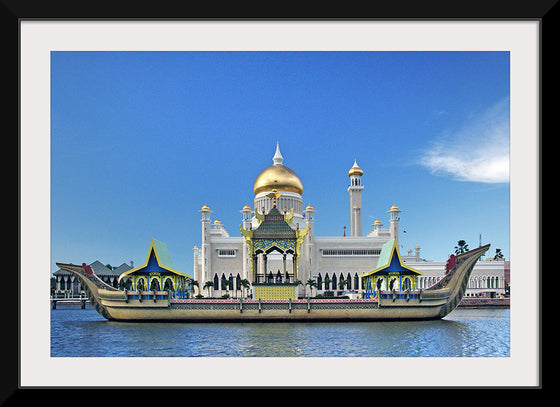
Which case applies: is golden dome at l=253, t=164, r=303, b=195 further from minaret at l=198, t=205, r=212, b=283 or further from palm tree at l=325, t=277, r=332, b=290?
palm tree at l=325, t=277, r=332, b=290

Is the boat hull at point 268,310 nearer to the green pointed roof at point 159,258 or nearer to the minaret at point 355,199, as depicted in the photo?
the green pointed roof at point 159,258

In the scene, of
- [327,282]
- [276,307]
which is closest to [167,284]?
[276,307]

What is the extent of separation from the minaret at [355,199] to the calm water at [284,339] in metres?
21.6

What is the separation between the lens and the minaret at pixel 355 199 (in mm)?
41531

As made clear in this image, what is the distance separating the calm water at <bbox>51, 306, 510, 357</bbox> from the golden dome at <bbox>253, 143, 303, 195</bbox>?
19825 mm

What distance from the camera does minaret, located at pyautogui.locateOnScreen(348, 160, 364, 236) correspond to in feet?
136

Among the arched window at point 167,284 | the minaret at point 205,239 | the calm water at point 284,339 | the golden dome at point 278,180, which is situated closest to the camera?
the calm water at point 284,339

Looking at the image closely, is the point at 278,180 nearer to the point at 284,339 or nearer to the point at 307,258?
the point at 307,258

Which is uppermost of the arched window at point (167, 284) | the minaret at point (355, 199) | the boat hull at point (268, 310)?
the minaret at point (355, 199)

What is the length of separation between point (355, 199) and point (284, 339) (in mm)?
28409

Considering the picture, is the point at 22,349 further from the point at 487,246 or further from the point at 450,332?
the point at 487,246

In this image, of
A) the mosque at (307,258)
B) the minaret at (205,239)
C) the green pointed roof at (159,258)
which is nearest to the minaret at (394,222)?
the mosque at (307,258)

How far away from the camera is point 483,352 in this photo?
42.3 feet
